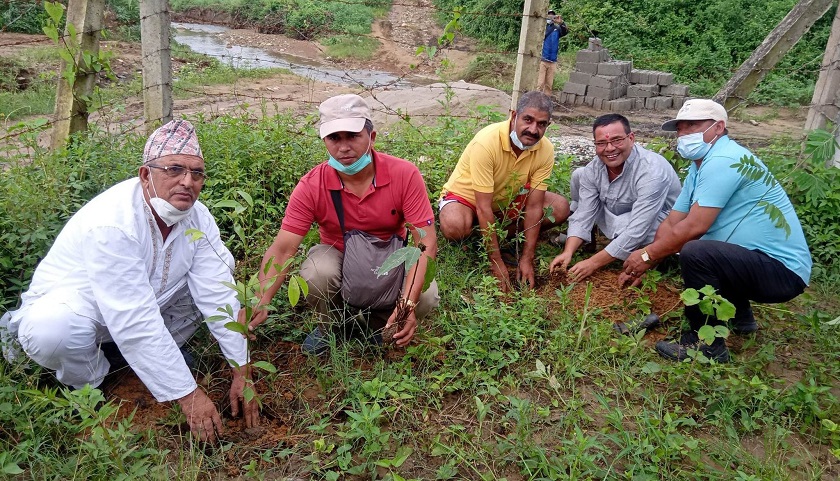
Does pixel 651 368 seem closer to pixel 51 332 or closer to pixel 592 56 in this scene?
pixel 51 332

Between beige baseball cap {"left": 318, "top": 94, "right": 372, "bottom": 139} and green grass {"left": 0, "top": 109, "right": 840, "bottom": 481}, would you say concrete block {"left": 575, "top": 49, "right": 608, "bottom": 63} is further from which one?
beige baseball cap {"left": 318, "top": 94, "right": 372, "bottom": 139}

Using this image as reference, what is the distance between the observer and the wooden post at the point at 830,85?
4320 mm

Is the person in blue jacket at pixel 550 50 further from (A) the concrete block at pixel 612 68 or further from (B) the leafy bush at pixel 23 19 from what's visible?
(B) the leafy bush at pixel 23 19

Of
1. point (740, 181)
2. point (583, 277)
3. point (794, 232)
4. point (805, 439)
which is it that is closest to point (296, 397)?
point (583, 277)

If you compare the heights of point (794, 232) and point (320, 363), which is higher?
point (794, 232)

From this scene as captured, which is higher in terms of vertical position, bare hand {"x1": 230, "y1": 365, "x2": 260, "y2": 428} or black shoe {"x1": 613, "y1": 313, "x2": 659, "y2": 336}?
A: black shoe {"x1": 613, "y1": 313, "x2": 659, "y2": 336}

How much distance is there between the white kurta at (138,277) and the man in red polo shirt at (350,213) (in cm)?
28

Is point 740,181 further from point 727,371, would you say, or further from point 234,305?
point 234,305

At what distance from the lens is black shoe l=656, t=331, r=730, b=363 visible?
305 centimetres

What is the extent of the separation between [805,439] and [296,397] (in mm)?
2157

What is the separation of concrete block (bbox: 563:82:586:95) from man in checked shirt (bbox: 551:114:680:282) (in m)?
8.97

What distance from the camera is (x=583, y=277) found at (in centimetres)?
375

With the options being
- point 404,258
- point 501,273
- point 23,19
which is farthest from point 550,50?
point 23,19

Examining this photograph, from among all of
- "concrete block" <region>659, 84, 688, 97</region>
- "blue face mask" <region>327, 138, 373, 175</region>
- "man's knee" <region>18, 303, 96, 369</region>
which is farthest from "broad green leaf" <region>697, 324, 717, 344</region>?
"concrete block" <region>659, 84, 688, 97</region>
